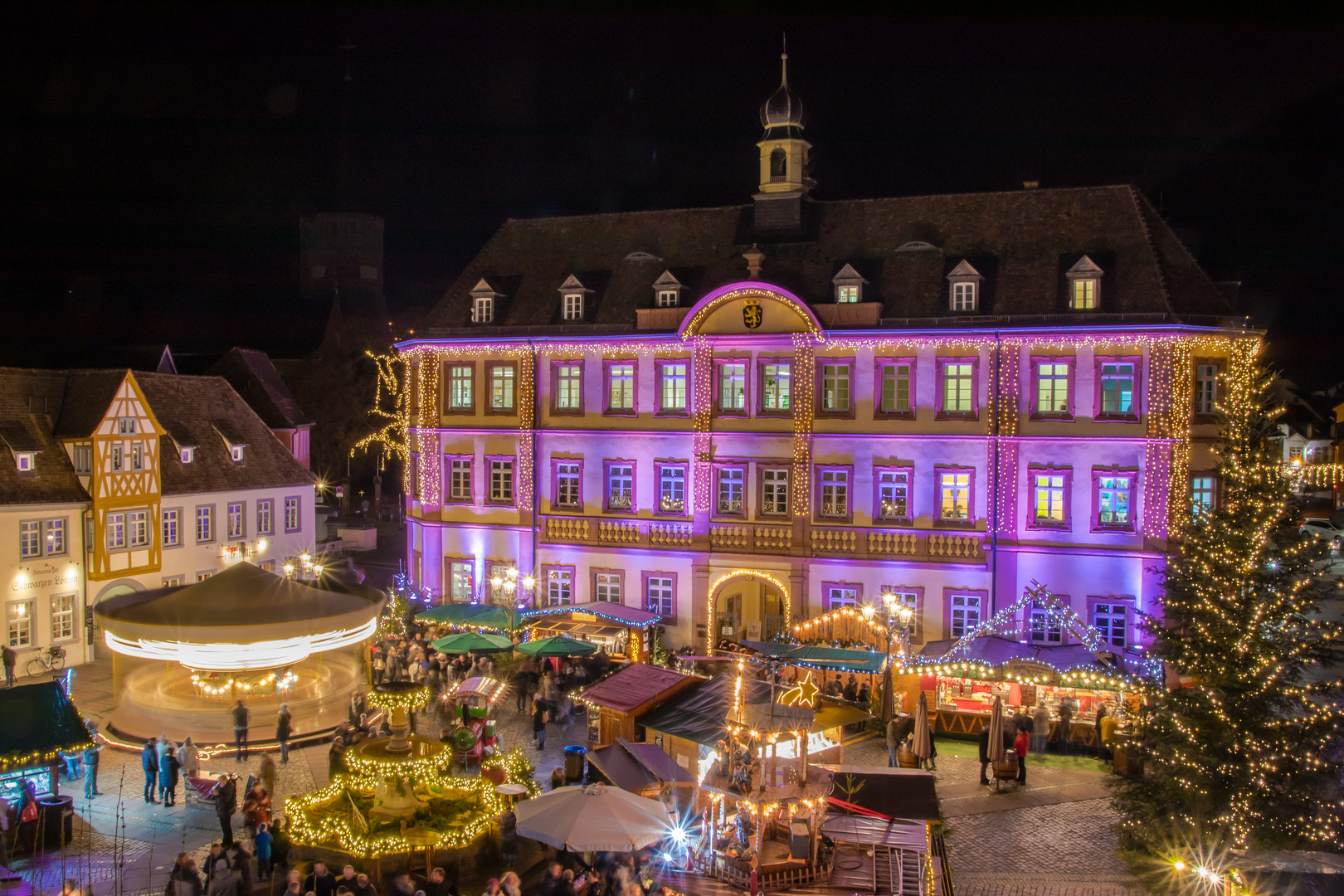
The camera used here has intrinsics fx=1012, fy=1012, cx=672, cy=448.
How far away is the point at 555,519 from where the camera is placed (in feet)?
116

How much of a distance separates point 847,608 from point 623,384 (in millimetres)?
10750

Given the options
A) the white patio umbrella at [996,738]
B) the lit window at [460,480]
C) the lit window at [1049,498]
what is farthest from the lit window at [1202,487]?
the lit window at [460,480]

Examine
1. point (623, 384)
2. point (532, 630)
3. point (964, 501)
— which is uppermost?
point (623, 384)

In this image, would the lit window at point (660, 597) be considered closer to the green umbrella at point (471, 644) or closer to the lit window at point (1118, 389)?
the green umbrella at point (471, 644)

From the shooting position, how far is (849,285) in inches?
1292

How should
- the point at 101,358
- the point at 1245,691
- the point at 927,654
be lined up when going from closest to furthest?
1. the point at 1245,691
2. the point at 927,654
3. the point at 101,358

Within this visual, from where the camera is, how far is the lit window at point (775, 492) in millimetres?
33250

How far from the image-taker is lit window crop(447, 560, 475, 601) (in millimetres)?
36812

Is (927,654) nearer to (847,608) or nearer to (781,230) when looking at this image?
(847,608)

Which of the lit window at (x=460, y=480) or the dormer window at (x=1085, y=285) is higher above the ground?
the dormer window at (x=1085, y=285)

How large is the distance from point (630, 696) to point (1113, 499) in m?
16.7

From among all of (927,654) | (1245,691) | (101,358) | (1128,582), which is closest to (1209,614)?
(1245,691)

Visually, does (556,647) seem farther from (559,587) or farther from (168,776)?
(168,776)

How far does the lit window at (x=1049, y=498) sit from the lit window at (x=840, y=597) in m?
6.03
